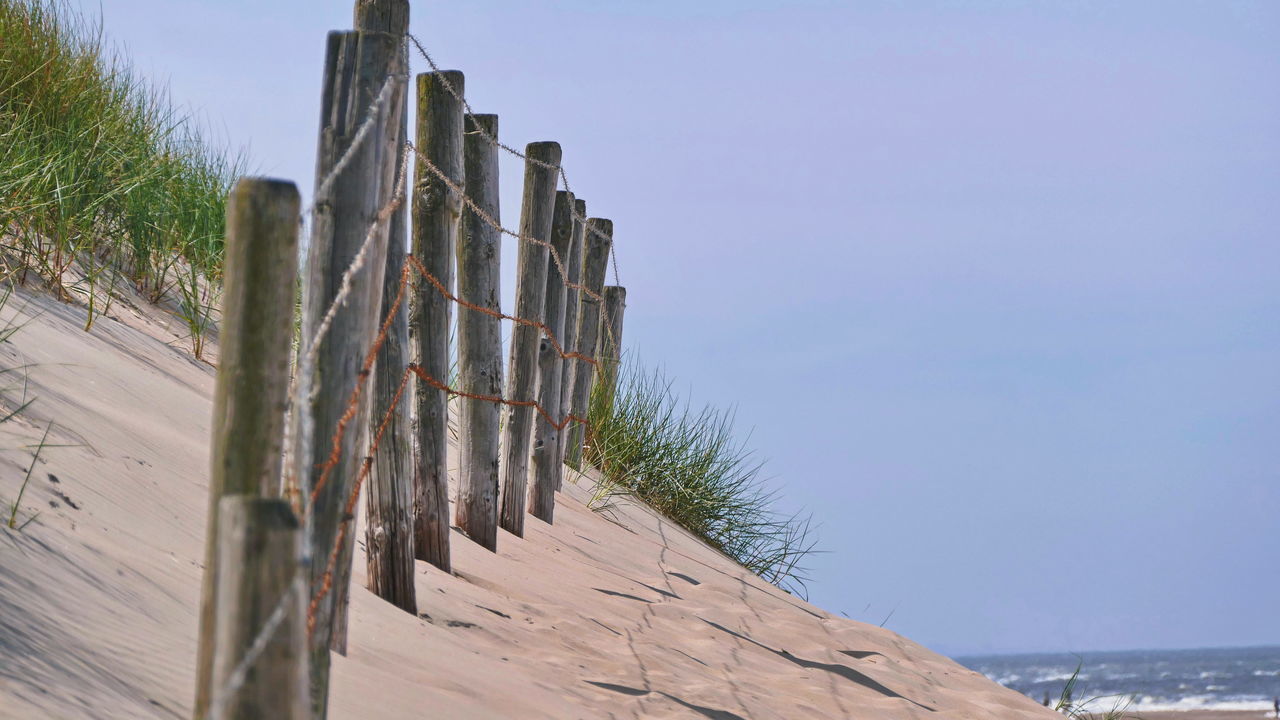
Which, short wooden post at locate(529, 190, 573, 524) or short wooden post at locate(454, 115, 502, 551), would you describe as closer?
short wooden post at locate(454, 115, 502, 551)

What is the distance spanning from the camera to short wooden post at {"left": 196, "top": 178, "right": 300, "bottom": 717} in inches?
74.1

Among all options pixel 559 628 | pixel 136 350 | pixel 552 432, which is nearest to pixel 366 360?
pixel 559 628

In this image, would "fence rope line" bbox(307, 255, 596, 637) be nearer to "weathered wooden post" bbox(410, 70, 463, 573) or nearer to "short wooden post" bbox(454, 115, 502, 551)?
"weathered wooden post" bbox(410, 70, 463, 573)

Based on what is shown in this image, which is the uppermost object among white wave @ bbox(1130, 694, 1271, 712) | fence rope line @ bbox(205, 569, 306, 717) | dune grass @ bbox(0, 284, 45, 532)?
white wave @ bbox(1130, 694, 1271, 712)

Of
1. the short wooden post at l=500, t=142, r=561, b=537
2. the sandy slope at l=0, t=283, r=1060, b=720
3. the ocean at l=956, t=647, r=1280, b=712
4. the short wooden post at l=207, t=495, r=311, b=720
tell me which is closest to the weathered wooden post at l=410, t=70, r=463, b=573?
the sandy slope at l=0, t=283, r=1060, b=720

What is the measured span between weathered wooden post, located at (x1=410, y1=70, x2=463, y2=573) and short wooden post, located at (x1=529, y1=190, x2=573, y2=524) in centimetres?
183

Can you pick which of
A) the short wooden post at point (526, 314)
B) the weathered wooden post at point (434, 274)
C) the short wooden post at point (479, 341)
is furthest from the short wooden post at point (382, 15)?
the short wooden post at point (526, 314)

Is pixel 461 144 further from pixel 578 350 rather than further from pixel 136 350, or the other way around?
pixel 578 350

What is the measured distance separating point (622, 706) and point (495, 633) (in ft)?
2.05

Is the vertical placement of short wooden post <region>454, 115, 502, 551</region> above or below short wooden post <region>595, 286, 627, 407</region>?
below

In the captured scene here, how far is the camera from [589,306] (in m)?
8.05

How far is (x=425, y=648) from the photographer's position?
3.41 metres

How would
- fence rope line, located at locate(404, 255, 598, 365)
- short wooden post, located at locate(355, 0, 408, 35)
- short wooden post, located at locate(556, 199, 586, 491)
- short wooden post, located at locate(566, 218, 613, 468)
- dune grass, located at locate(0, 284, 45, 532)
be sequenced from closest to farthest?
dune grass, located at locate(0, 284, 45, 532)
short wooden post, located at locate(355, 0, 408, 35)
fence rope line, located at locate(404, 255, 598, 365)
short wooden post, located at locate(556, 199, 586, 491)
short wooden post, located at locate(566, 218, 613, 468)

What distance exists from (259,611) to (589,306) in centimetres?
660
